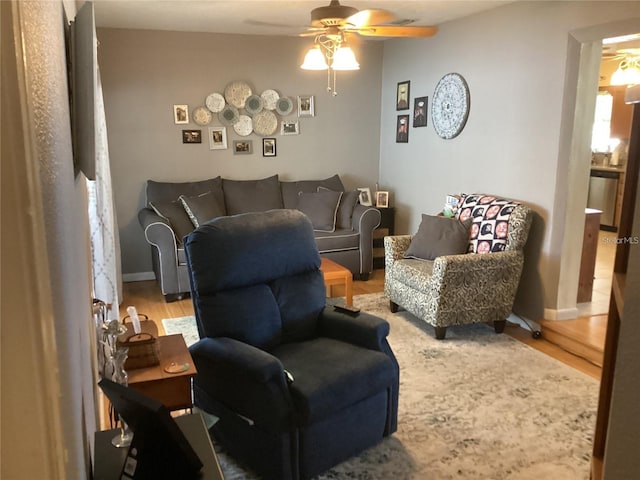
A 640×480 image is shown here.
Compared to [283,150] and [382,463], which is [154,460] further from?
[283,150]

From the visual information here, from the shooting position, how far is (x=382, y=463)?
2.45 m

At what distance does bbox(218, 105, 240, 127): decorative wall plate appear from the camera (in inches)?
214

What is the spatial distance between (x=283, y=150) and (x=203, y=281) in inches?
137

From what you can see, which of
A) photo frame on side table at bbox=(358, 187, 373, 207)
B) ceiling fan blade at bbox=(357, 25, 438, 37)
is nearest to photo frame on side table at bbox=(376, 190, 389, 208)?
photo frame on side table at bbox=(358, 187, 373, 207)

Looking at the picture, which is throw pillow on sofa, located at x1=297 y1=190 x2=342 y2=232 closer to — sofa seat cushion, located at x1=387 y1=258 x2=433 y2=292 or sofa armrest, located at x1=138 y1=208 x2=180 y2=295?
sofa seat cushion, located at x1=387 y1=258 x2=433 y2=292

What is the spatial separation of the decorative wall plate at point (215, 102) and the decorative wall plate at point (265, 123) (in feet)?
1.20

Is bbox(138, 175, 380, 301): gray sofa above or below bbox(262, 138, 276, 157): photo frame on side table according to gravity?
below

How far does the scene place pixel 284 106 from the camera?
5660 millimetres

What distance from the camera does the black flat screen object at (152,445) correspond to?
1228 millimetres

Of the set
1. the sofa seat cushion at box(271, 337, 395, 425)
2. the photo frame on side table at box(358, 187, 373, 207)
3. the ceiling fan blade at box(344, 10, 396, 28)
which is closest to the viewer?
the sofa seat cushion at box(271, 337, 395, 425)

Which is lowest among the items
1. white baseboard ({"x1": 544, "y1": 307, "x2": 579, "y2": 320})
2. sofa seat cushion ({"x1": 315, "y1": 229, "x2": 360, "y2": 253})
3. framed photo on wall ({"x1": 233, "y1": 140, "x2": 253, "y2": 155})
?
white baseboard ({"x1": 544, "y1": 307, "x2": 579, "y2": 320})

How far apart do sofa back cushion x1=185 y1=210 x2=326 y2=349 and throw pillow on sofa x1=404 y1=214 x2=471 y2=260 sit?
1.56 meters

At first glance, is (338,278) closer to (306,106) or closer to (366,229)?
(366,229)

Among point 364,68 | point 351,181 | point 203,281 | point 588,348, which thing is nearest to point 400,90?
point 364,68
